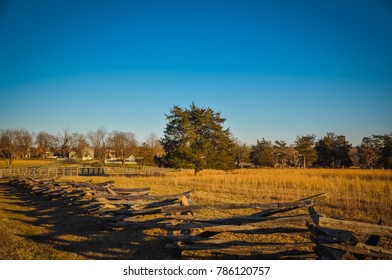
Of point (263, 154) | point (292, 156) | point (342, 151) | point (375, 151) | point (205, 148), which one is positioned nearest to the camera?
point (205, 148)

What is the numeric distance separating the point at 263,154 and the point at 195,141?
28.4 metres

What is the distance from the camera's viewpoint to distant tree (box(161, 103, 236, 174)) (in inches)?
971

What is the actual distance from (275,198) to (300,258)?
291 inches

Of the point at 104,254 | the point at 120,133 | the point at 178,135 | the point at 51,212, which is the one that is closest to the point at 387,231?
the point at 104,254

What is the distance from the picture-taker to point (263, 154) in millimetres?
50906

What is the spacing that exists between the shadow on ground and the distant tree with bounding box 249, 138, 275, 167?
4539 cm

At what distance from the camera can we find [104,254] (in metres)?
4.93

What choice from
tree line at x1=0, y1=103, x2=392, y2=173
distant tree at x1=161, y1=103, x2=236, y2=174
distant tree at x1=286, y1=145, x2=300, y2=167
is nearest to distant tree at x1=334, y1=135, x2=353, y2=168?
tree line at x1=0, y1=103, x2=392, y2=173

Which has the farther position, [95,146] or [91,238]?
[95,146]

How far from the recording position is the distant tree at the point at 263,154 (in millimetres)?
50844

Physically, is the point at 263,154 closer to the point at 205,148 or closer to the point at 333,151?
the point at 333,151

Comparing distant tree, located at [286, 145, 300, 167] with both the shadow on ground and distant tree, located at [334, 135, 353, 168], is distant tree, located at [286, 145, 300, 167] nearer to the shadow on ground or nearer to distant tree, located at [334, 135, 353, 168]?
distant tree, located at [334, 135, 353, 168]

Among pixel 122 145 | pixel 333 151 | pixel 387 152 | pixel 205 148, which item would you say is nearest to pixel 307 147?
pixel 333 151
